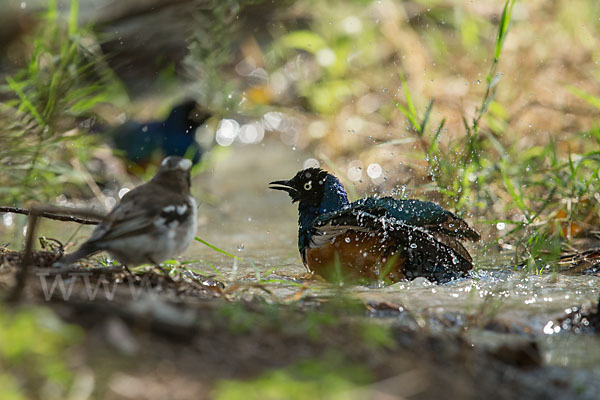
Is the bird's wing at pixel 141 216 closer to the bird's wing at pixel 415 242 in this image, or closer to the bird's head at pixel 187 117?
the bird's wing at pixel 415 242

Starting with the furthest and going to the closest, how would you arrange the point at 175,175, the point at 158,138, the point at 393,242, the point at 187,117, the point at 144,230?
the point at 187,117 → the point at 158,138 → the point at 393,242 → the point at 175,175 → the point at 144,230

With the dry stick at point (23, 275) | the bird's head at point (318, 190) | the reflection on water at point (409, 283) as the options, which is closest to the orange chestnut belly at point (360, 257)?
the reflection on water at point (409, 283)

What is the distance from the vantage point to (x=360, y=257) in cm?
418

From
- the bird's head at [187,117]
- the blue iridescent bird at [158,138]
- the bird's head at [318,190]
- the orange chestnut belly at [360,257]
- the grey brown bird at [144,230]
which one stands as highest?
the bird's head at [187,117]

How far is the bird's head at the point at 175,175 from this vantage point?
348 centimetres

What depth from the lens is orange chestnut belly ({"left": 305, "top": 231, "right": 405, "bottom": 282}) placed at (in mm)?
4148

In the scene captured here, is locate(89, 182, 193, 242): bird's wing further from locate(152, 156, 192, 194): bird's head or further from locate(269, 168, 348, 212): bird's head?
locate(269, 168, 348, 212): bird's head

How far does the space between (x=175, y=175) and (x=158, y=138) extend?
381 centimetres

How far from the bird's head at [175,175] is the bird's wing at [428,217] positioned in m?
1.07

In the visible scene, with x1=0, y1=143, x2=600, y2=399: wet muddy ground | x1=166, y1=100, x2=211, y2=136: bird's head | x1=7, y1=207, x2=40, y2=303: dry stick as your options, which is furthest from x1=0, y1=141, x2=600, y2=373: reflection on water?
x1=7, y1=207, x2=40, y2=303: dry stick

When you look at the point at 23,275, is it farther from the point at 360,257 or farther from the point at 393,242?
the point at 393,242

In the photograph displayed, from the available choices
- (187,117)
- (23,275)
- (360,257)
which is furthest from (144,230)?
(187,117)

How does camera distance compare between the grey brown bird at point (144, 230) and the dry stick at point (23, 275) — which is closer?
the dry stick at point (23, 275)

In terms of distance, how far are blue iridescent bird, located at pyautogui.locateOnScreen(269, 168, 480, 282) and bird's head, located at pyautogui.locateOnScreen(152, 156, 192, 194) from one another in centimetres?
101
